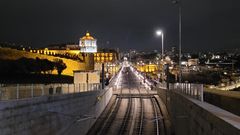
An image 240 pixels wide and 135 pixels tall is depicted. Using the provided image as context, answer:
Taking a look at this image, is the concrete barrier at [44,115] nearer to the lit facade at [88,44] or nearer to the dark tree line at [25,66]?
the dark tree line at [25,66]

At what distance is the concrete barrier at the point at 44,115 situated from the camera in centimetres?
1702

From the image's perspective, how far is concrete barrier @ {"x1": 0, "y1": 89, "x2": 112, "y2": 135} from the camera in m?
17.0

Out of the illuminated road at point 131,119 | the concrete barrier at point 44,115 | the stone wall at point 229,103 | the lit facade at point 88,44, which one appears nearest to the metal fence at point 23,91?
the concrete barrier at point 44,115

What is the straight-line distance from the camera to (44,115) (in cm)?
2195

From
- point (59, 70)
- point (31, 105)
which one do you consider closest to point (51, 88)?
point (31, 105)

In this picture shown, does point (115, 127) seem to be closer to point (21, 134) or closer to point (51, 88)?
point (51, 88)

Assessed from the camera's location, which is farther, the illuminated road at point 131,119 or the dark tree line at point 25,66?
the dark tree line at point 25,66

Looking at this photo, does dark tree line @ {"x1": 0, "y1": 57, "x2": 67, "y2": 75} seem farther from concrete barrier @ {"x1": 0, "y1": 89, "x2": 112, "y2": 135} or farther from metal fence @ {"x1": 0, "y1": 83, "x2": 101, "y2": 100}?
metal fence @ {"x1": 0, "y1": 83, "x2": 101, "y2": 100}

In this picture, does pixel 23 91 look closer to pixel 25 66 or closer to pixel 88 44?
pixel 25 66

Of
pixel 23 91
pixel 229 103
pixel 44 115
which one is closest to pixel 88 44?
pixel 229 103

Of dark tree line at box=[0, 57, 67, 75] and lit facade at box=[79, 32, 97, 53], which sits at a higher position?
lit facade at box=[79, 32, 97, 53]

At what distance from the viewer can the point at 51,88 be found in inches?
1011

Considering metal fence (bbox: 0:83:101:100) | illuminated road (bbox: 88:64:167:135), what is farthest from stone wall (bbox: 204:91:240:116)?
illuminated road (bbox: 88:64:167:135)

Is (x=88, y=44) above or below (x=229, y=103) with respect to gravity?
above
